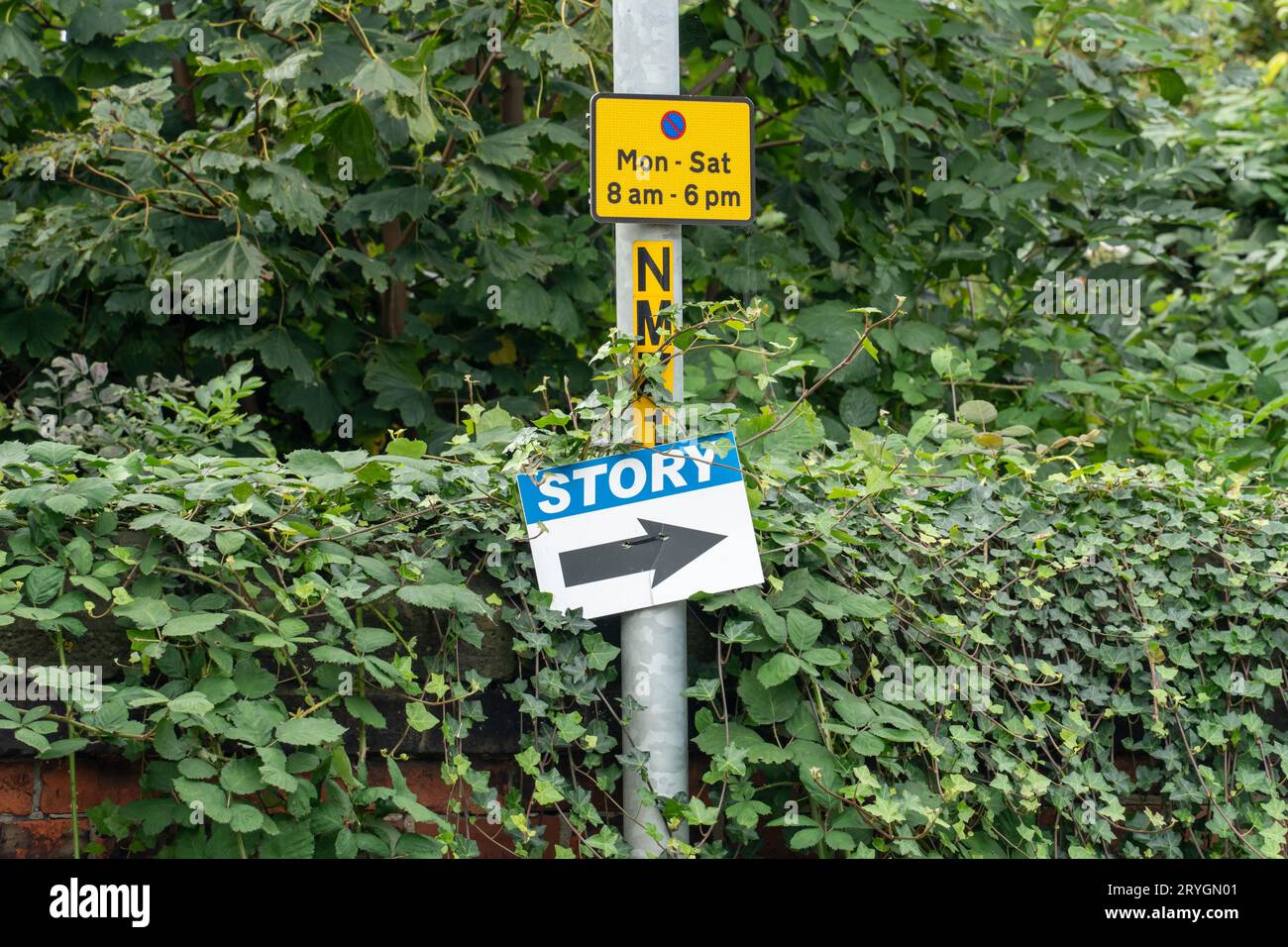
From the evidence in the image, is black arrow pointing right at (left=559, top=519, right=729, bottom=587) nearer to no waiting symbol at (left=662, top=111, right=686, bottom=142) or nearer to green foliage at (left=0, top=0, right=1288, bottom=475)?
no waiting symbol at (left=662, top=111, right=686, bottom=142)

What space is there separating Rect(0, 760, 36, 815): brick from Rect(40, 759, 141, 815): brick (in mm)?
25

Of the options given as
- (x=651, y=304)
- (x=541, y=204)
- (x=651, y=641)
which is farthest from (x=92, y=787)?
(x=541, y=204)

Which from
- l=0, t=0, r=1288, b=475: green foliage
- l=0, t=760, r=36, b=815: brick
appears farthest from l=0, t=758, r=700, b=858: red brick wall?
l=0, t=0, r=1288, b=475: green foliage

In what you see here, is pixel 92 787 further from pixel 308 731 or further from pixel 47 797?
pixel 308 731

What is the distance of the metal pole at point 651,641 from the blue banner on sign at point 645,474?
0.52ft

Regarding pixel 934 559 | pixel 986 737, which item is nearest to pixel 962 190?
pixel 934 559

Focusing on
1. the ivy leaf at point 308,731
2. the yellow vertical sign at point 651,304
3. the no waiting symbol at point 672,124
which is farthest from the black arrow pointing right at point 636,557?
the no waiting symbol at point 672,124

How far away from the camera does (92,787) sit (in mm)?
2854

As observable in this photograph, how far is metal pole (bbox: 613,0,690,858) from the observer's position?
9.93 feet

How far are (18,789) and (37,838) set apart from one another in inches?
4.8

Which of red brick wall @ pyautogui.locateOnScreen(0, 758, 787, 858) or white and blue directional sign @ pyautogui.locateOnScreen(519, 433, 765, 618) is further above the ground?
white and blue directional sign @ pyautogui.locateOnScreen(519, 433, 765, 618)

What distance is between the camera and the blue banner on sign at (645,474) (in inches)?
121

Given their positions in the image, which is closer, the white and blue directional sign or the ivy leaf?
the ivy leaf

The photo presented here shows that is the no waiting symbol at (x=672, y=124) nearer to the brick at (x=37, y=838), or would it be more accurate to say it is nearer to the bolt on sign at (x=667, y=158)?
the bolt on sign at (x=667, y=158)
